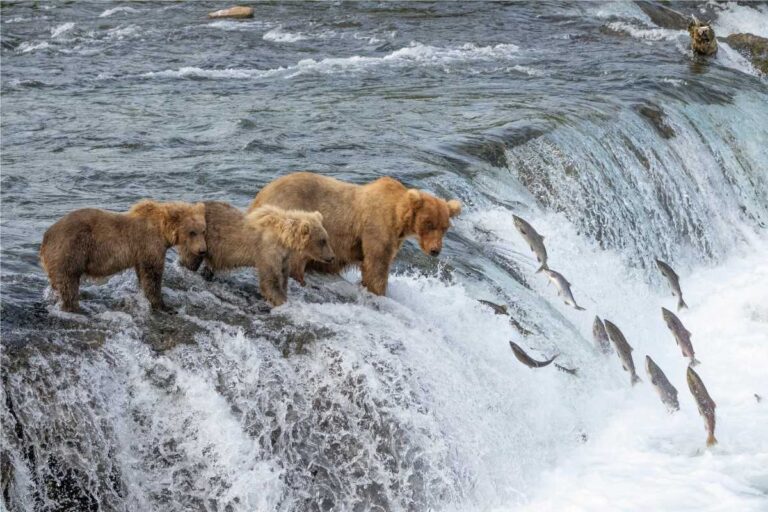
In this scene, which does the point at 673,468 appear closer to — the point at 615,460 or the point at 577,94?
the point at 615,460

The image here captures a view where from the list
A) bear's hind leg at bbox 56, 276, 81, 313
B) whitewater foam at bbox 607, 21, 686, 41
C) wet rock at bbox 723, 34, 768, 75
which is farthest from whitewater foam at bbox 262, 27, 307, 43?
bear's hind leg at bbox 56, 276, 81, 313

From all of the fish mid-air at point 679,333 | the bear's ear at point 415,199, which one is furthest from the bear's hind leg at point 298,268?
the fish mid-air at point 679,333

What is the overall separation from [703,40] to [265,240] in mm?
12722

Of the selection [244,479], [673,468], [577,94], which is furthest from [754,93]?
[244,479]

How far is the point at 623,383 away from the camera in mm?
8242

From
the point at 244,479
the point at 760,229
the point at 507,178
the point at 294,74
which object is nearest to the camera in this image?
the point at 244,479

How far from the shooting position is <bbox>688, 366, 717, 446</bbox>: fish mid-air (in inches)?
284

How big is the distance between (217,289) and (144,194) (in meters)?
2.96

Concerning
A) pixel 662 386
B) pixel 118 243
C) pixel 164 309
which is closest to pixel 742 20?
pixel 662 386

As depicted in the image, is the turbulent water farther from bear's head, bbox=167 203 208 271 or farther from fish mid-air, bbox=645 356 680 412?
bear's head, bbox=167 203 208 271

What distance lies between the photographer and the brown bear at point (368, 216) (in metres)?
6.76

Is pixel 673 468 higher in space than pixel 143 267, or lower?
lower

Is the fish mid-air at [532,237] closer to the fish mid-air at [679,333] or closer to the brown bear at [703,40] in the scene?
the fish mid-air at [679,333]

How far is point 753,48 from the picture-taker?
1802 cm
